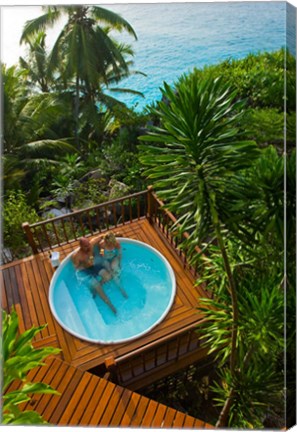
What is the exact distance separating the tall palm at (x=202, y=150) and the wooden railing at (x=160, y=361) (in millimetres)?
1422

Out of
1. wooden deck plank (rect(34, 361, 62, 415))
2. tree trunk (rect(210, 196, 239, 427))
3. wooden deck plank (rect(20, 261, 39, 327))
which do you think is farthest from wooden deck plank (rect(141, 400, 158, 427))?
wooden deck plank (rect(20, 261, 39, 327))

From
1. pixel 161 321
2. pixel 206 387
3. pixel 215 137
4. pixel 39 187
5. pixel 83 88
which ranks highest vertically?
pixel 83 88

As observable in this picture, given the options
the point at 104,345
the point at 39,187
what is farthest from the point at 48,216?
the point at 104,345

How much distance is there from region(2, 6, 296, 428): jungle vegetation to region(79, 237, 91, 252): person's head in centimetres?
42

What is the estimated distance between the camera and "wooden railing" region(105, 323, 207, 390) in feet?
11.1

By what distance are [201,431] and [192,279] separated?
5.54ft

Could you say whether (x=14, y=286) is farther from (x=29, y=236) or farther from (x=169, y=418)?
(x=169, y=418)

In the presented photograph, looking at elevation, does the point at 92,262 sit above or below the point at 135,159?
below

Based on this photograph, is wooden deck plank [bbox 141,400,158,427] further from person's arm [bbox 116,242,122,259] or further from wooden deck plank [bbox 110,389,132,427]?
person's arm [bbox 116,242,122,259]

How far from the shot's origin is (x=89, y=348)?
3.55 meters

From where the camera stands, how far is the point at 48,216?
388cm

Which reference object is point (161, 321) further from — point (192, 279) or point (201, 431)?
point (201, 431)

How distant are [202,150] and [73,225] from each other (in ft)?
8.08

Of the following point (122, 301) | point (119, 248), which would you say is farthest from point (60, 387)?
point (119, 248)
